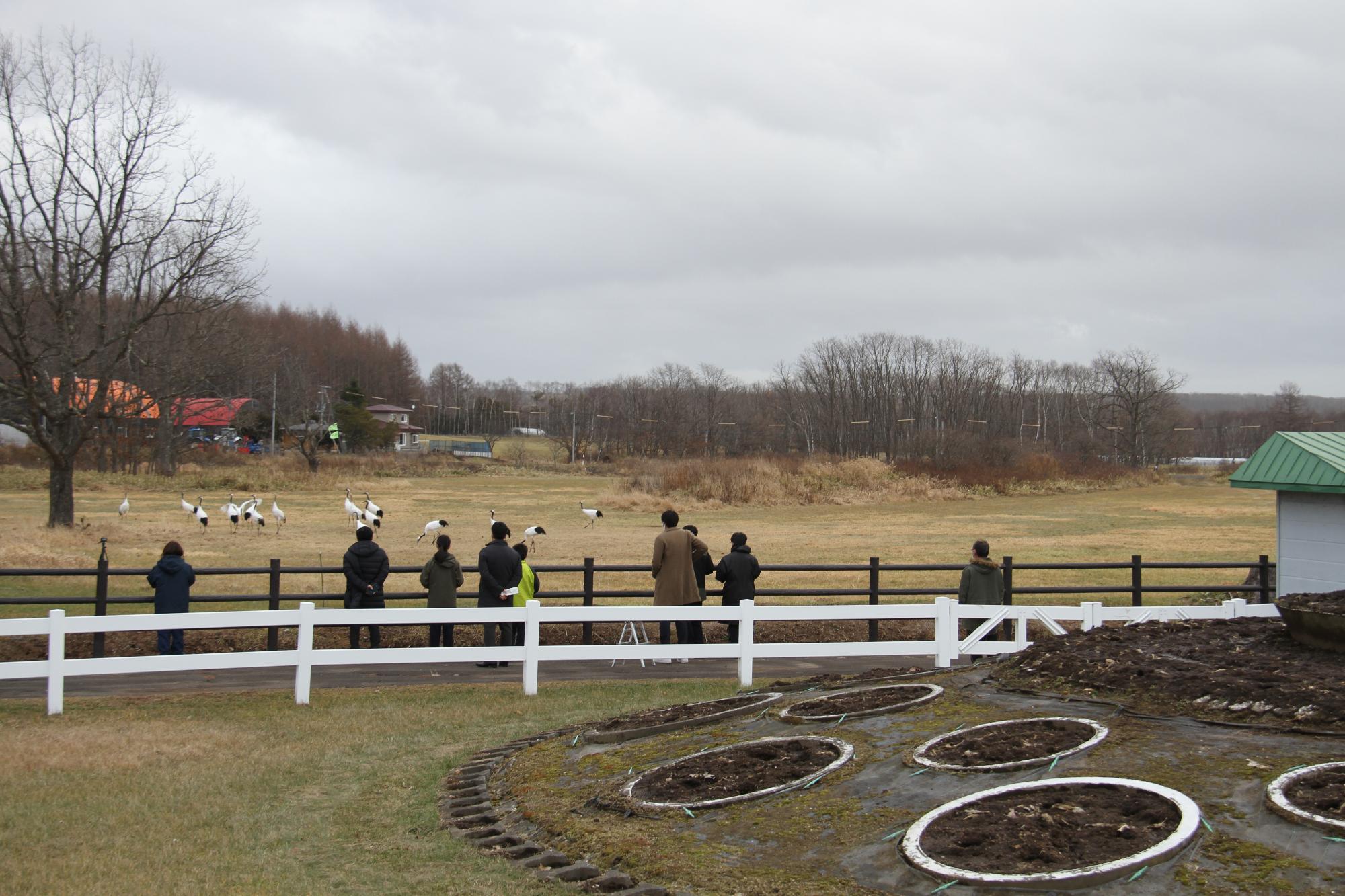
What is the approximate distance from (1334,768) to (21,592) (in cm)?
2049

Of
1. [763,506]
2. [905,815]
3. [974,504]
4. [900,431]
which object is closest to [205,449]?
[763,506]

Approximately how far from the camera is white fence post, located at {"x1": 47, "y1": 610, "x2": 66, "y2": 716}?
1065cm

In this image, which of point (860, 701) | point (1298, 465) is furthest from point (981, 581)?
point (860, 701)

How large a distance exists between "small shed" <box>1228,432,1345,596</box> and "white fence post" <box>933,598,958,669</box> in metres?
4.93

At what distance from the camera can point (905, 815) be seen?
5859 millimetres

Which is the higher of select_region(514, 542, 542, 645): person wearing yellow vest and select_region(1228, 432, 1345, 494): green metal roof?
select_region(1228, 432, 1345, 494): green metal roof

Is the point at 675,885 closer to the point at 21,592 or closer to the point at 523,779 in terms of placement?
the point at 523,779

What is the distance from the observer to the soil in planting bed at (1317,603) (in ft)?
24.2

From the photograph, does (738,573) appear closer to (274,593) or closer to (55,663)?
(274,593)

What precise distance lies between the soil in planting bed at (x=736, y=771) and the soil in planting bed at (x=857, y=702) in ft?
3.01

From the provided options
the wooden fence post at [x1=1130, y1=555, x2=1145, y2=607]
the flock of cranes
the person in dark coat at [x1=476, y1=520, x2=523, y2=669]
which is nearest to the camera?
the person in dark coat at [x1=476, y1=520, x2=523, y2=669]

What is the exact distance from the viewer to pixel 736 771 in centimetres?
693

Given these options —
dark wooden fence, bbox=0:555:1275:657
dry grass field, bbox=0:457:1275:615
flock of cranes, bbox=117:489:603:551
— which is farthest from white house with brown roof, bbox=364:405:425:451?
dark wooden fence, bbox=0:555:1275:657

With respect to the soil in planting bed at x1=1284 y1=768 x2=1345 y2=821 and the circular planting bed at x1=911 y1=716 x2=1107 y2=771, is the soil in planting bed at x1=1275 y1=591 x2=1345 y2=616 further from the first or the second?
the soil in planting bed at x1=1284 y1=768 x2=1345 y2=821
